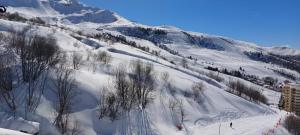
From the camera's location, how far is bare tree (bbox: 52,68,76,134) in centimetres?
5550

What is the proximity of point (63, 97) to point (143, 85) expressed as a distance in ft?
85.5

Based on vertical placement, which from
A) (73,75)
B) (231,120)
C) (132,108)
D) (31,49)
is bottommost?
(231,120)

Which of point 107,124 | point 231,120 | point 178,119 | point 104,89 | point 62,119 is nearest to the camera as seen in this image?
point 62,119

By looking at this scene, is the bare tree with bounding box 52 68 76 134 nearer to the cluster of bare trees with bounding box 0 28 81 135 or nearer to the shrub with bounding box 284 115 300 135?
the cluster of bare trees with bounding box 0 28 81 135

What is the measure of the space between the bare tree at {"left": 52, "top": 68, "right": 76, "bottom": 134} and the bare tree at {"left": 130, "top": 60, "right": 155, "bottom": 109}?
13748 millimetres

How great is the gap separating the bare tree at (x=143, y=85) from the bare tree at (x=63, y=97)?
45.1ft

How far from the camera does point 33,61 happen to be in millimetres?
67688

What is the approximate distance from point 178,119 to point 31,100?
30701 millimetres

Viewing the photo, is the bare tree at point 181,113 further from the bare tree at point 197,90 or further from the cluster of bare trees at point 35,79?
the cluster of bare trees at point 35,79

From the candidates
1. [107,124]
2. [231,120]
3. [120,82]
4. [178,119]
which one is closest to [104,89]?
[120,82]

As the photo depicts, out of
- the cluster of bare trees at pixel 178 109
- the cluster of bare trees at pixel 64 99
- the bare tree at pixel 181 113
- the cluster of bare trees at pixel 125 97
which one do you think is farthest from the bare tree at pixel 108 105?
the bare tree at pixel 181 113

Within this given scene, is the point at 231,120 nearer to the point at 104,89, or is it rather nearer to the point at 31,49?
the point at 104,89

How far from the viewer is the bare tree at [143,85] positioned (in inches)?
2995

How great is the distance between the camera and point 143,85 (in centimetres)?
8269
